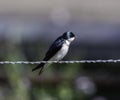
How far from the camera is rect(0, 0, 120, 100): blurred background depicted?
23.3 feet

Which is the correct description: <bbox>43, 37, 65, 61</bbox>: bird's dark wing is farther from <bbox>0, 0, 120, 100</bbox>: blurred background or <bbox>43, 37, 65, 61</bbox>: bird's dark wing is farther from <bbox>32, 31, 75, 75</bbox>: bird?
<bbox>0, 0, 120, 100</bbox>: blurred background

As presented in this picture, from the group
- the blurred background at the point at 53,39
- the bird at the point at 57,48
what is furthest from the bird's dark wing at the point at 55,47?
the blurred background at the point at 53,39

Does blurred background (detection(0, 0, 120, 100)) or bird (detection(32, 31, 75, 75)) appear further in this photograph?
blurred background (detection(0, 0, 120, 100))

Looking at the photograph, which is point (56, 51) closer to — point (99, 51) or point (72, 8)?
point (99, 51)

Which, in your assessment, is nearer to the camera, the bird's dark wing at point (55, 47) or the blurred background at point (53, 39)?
the bird's dark wing at point (55, 47)

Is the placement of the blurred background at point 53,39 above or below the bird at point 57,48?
below

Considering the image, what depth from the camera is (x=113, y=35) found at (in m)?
8.84

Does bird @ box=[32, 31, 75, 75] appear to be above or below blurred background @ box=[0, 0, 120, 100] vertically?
above

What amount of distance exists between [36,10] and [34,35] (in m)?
1.50


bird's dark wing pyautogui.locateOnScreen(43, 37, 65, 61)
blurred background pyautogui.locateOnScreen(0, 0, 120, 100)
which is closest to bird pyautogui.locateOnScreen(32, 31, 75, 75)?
bird's dark wing pyautogui.locateOnScreen(43, 37, 65, 61)

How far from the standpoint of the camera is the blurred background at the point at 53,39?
7109mm

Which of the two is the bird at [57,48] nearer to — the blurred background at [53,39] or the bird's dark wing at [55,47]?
the bird's dark wing at [55,47]

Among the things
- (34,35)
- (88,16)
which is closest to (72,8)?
(88,16)

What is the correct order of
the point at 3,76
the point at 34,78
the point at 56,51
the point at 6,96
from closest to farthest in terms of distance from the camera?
1. the point at 56,51
2. the point at 6,96
3. the point at 34,78
4. the point at 3,76
